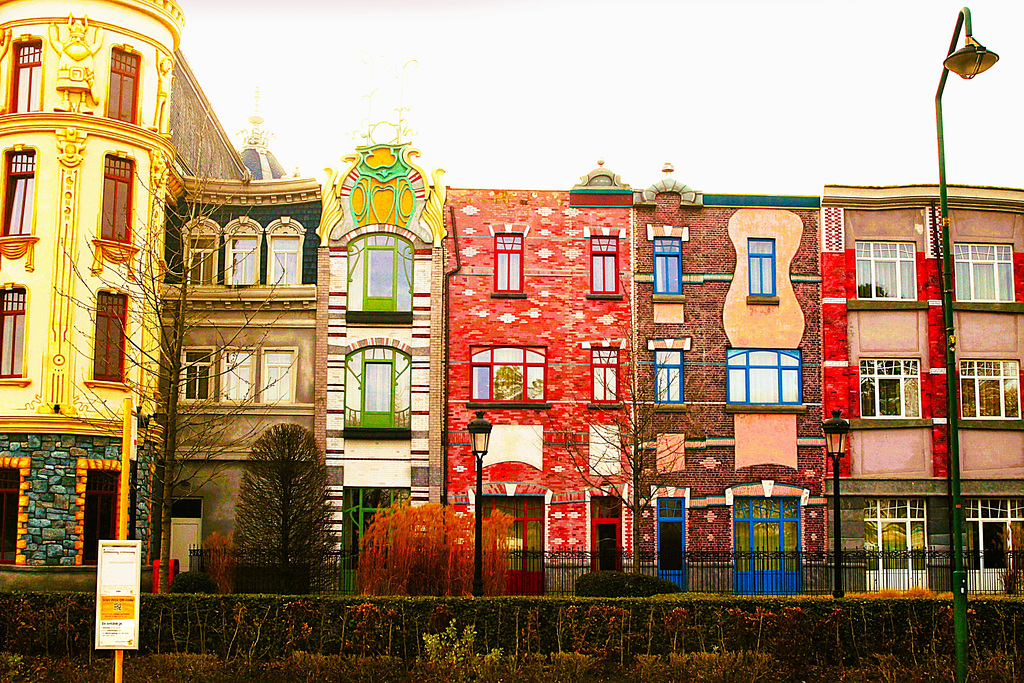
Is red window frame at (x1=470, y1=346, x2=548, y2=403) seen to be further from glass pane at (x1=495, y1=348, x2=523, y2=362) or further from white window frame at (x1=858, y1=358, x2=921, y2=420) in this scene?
white window frame at (x1=858, y1=358, x2=921, y2=420)

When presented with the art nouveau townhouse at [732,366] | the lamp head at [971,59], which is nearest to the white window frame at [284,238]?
the art nouveau townhouse at [732,366]

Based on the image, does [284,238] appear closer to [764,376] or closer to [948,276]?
[764,376]

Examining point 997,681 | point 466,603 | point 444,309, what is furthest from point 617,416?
point 997,681

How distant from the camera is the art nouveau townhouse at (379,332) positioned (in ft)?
100

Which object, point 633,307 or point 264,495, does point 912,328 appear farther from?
point 264,495

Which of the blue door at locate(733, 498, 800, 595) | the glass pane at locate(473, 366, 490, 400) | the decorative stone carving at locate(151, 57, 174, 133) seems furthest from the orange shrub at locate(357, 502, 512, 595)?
the decorative stone carving at locate(151, 57, 174, 133)

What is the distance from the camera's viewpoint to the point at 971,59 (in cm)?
1590

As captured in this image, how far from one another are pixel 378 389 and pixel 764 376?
11.3 m

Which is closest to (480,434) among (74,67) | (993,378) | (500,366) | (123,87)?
(500,366)

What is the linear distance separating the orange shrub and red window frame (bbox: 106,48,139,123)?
13.4 meters

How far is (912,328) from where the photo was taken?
31.9 metres

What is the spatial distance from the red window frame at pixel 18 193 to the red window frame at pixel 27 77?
1.31 metres

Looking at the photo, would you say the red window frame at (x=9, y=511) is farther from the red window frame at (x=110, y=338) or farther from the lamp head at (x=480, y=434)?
the lamp head at (x=480, y=434)

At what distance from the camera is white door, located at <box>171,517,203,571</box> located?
30.0m
